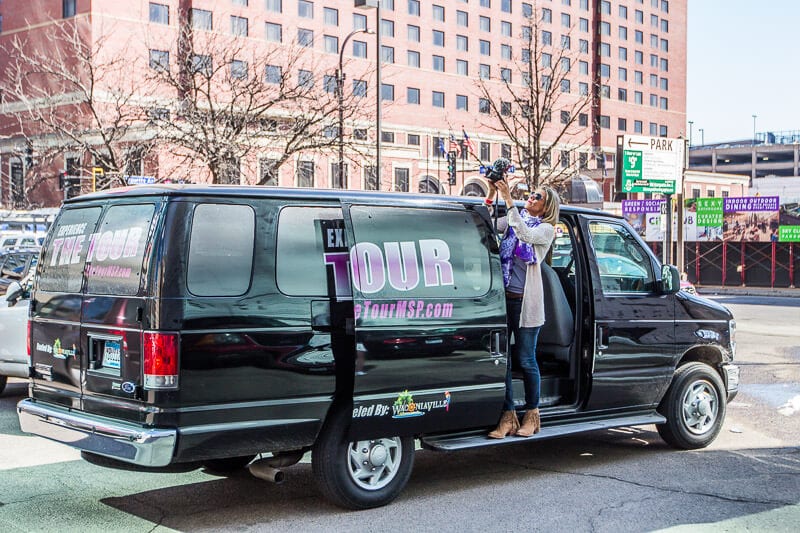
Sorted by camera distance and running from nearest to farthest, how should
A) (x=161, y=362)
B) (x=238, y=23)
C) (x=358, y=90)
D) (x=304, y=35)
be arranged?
(x=161, y=362) → (x=358, y=90) → (x=238, y=23) → (x=304, y=35)

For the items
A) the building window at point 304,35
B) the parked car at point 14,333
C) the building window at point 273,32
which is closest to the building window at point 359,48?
the building window at point 304,35

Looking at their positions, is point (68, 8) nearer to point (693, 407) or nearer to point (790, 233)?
point (790, 233)

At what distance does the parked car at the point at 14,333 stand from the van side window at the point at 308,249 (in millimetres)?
5342

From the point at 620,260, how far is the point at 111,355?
427 cm

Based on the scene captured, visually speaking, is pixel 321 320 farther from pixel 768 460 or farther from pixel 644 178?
pixel 644 178

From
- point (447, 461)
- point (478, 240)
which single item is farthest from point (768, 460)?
point (478, 240)

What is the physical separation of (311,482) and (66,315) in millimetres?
2210

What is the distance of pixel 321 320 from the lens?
5.86 metres

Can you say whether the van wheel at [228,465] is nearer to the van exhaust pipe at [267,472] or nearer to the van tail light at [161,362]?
the van exhaust pipe at [267,472]

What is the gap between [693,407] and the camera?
26.8 feet

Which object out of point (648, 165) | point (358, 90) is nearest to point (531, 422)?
point (648, 165)

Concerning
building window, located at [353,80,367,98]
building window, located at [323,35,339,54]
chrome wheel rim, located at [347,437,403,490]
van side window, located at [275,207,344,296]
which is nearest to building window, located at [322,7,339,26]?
building window, located at [323,35,339,54]

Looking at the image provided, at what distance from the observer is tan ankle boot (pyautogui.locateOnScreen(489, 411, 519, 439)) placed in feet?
22.1

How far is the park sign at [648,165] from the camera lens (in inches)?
955
